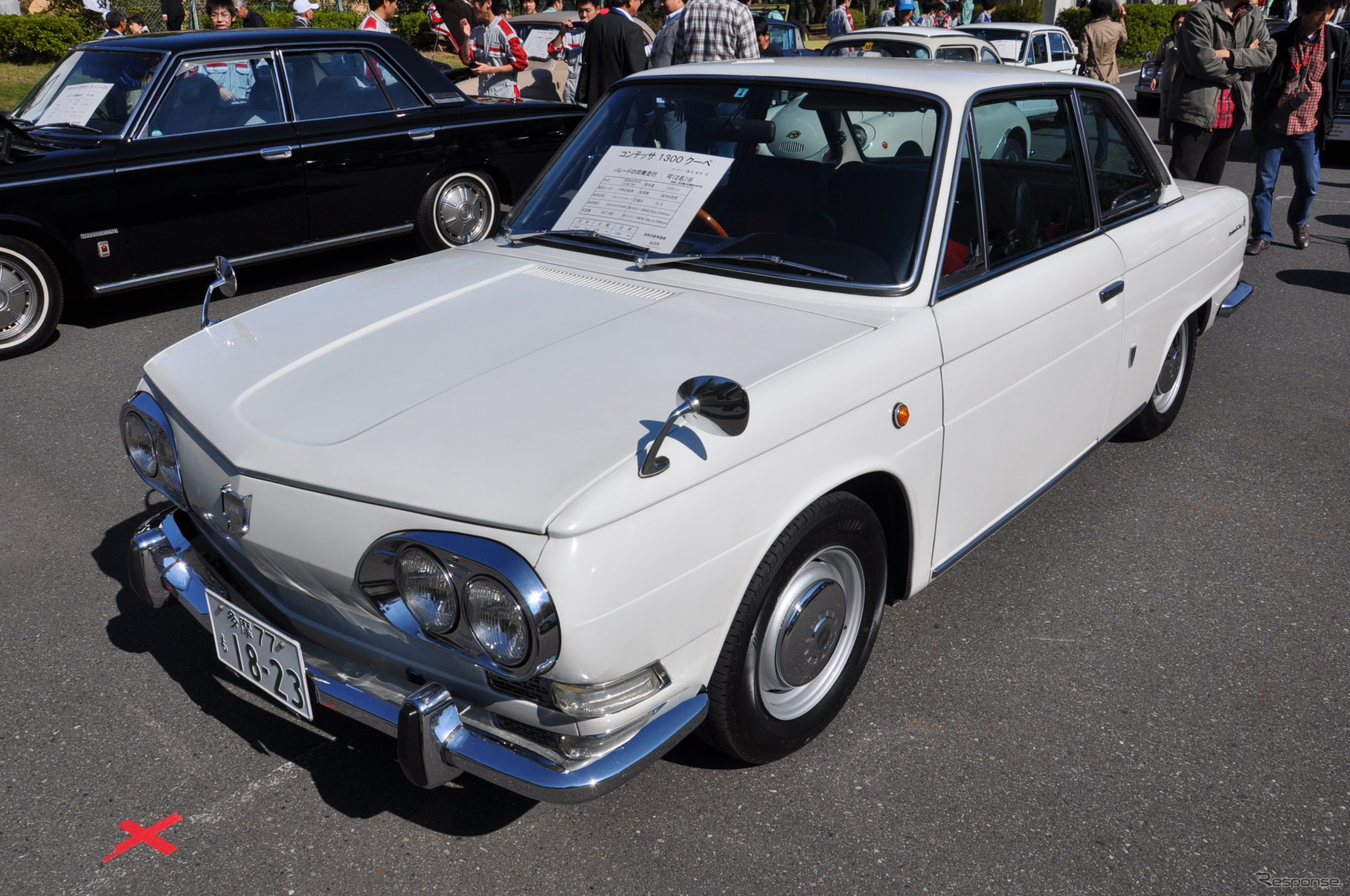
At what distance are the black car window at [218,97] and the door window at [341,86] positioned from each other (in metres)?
0.16

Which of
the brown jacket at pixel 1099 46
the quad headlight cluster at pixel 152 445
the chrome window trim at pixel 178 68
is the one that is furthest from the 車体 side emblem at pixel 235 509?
the brown jacket at pixel 1099 46

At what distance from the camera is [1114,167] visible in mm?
3887

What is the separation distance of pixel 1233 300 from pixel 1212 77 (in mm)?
2975

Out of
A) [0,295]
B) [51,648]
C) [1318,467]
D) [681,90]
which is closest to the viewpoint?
[51,648]

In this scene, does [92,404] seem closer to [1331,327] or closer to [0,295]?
[0,295]

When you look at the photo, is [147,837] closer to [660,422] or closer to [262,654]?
[262,654]

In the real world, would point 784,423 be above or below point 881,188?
below

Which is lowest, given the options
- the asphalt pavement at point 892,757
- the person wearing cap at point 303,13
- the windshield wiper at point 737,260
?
the asphalt pavement at point 892,757

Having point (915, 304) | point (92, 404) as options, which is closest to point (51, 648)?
point (92, 404)

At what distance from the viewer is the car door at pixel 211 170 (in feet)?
19.9

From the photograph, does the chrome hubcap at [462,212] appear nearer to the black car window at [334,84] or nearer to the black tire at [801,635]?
the black car window at [334,84]

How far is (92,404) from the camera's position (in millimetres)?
5184

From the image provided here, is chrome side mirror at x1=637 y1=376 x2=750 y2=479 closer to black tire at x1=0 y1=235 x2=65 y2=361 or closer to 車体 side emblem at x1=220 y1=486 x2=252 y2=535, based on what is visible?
車体 side emblem at x1=220 y1=486 x2=252 y2=535

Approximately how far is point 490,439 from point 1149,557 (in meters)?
2.64
